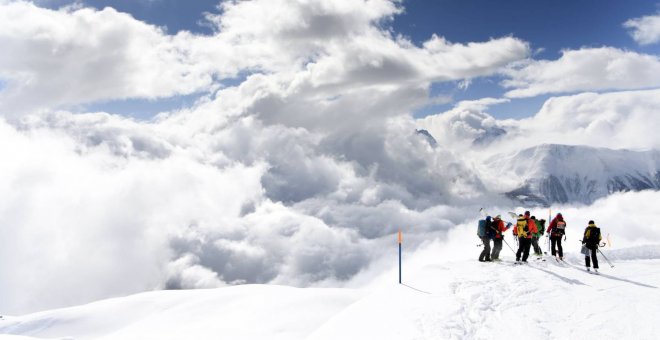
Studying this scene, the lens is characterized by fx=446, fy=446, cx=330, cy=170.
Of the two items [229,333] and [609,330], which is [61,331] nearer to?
[229,333]

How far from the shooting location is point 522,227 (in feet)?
67.4

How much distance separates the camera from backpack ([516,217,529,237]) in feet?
66.9

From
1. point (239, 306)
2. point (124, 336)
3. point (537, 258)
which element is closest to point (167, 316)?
point (124, 336)

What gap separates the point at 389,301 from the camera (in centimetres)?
1362

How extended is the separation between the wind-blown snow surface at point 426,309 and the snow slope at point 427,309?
0.03 metres

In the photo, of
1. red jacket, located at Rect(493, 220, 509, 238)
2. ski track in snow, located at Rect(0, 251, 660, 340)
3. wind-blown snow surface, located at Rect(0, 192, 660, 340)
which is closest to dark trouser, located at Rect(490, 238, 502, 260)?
red jacket, located at Rect(493, 220, 509, 238)

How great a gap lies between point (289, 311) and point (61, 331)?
16282mm

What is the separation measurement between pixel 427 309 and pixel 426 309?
0.09 ft

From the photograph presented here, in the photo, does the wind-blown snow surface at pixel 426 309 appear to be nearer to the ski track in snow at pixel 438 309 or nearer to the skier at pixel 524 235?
the ski track in snow at pixel 438 309

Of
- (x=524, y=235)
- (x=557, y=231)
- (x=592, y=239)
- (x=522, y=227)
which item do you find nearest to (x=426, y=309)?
(x=524, y=235)

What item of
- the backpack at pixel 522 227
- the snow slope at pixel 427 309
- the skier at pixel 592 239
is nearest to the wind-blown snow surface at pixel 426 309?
the snow slope at pixel 427 309

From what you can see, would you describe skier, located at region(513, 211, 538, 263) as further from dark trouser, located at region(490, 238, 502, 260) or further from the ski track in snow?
dark trouser, located at region(490, 238, 502, 260)

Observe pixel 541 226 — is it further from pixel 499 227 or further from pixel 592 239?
pixel 499 227

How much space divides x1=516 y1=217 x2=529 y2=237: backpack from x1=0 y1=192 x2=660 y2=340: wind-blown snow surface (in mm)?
1434
